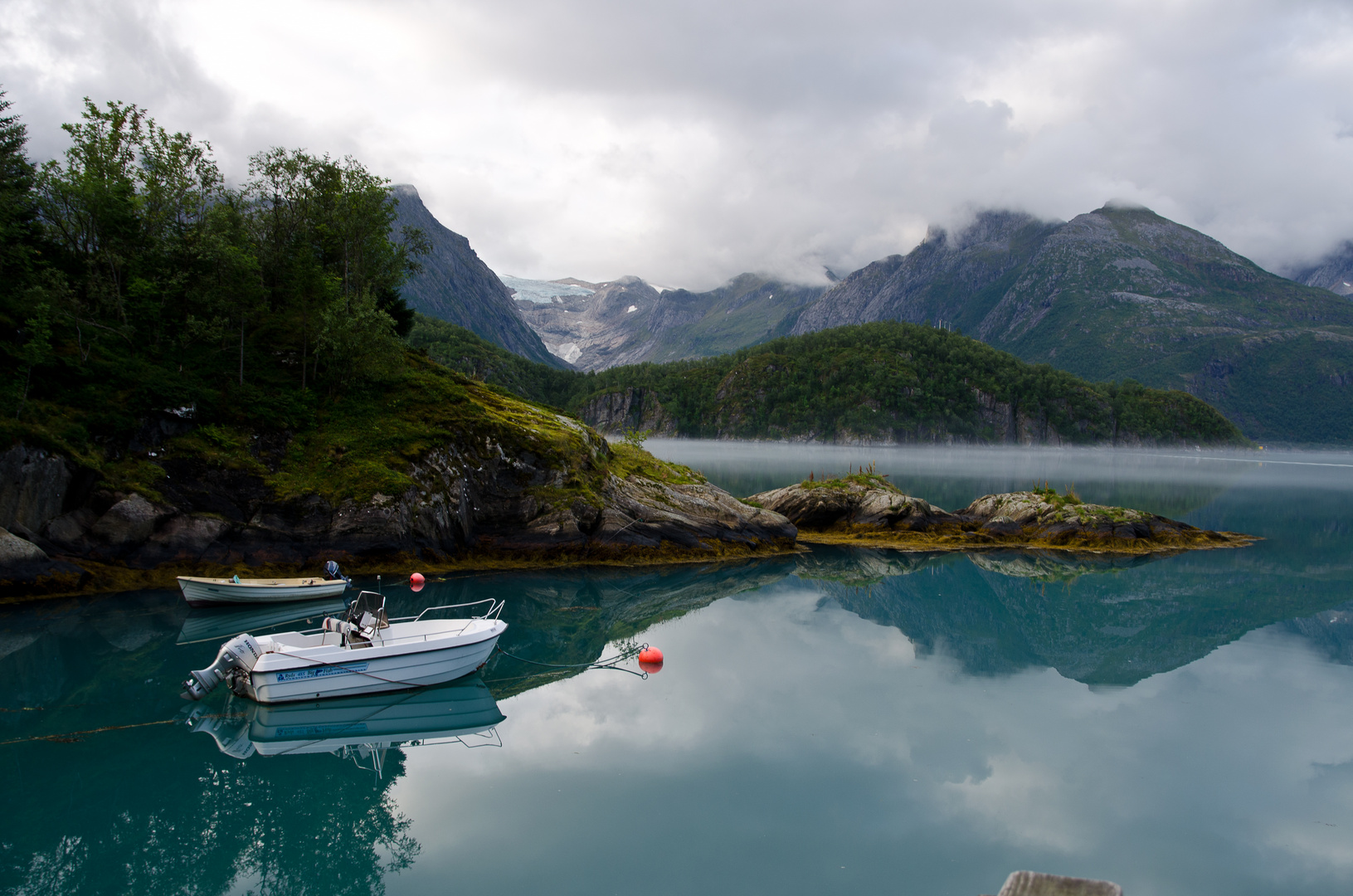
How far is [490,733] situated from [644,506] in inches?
845

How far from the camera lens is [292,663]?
54.2ft

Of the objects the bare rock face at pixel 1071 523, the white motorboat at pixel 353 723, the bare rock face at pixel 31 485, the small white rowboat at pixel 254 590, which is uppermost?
the bare rock face at pixel 31 485

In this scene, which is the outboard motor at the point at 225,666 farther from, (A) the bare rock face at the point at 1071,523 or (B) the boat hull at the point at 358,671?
(A) the bare rock face at the point at 1071,523

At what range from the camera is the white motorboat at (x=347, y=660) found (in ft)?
54.6

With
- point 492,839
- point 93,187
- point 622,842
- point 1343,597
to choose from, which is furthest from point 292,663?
point 1343,597

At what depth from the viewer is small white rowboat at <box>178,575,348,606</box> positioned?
24.0 m

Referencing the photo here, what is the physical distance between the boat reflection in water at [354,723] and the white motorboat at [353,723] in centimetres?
2

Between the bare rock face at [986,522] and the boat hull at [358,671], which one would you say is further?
the bare rock face at [986,522]

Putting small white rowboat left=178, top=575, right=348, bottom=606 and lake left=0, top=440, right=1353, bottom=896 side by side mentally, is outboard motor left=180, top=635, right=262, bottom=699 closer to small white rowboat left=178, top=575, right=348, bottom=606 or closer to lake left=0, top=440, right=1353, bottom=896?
lake left=0, top=440, right=1353, bottom=896

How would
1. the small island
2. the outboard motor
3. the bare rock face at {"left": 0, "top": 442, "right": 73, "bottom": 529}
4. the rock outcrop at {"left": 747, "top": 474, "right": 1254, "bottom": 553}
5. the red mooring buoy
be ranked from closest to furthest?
the outboard motor
the red mooring buoy
the bare rock face at {"left": 0, "top": 442, "right": 73, "bottom": 529}
the small island
the rock outcrop at {"left": 747, "top": 474, "right": 1254, "bottom": 553}

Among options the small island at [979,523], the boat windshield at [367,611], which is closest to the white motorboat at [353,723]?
the boat windshield at [367,611]

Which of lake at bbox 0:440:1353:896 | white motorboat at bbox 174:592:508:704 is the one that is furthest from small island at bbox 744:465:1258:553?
white motorboat at bbox 174:592:508:704

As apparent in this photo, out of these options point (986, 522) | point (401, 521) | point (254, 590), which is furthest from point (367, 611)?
point (986, 522)

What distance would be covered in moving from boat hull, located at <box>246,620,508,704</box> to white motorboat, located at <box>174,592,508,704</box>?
0.07 feet
